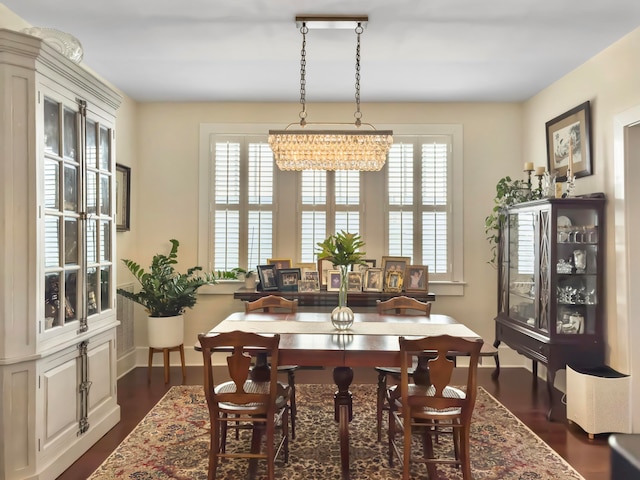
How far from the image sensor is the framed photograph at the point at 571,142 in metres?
3.80

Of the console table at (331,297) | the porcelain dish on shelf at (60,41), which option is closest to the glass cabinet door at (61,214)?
the porcelain dish on shelf at (60,41)

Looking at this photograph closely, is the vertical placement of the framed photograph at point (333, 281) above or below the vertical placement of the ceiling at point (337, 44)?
below

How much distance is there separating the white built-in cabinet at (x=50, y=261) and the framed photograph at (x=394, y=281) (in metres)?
2.66

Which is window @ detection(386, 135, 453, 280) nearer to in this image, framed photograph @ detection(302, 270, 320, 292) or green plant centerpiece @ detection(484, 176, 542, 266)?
green plant centerpiece @ detection(484, 176, 542, 266)

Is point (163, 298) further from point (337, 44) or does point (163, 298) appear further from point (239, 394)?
point (337, 44)

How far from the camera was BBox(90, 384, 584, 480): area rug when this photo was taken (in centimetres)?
272

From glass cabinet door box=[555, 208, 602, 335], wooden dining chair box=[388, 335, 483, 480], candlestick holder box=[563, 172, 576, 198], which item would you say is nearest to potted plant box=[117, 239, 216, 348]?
wooden dining chair box=[388, 335, 483, 480]

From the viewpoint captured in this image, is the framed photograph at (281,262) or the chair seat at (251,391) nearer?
the chair seat at (251,391)

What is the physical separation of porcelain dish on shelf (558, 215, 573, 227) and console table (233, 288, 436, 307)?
143cm

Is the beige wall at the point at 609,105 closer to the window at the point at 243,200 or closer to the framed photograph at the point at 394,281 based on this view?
Answer: the framed photograph at the point at 394,281

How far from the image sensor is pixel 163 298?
4.40 m

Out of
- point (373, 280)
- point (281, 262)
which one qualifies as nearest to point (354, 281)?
point (373, 280)

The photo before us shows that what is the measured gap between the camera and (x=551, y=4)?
9.45 ft

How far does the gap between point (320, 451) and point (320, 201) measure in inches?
108
